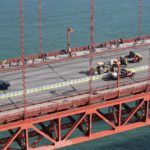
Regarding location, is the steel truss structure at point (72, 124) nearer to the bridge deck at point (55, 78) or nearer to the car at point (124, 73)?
the bridge deck at point (55, 78)

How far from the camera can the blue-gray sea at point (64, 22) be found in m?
115

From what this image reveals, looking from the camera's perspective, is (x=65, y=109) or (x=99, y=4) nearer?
(x=65, y=109)

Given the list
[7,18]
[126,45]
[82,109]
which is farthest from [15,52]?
[82,109]

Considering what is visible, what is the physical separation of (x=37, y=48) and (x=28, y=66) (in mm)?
43046

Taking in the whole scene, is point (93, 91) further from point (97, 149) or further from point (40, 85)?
point (97, 149)

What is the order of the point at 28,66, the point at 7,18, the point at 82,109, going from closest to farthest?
the point at 82,109
the point at 28,66
the point at 7,18

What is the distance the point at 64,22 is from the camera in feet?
427

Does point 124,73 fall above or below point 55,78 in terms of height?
above

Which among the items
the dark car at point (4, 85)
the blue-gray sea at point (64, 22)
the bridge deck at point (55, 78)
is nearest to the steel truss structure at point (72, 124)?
the bridge deck at point (55, 78)

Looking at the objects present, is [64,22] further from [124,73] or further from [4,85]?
[4,85]

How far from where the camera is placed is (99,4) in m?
148

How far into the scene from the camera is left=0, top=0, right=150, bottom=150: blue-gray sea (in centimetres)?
11538

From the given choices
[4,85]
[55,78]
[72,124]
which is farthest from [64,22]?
[72,124]

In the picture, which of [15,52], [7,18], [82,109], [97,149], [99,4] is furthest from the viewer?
[99,4]
